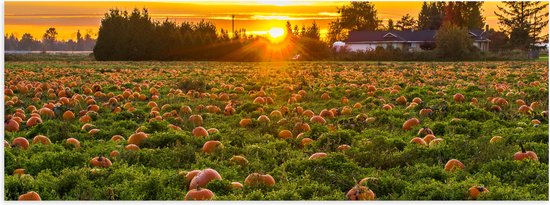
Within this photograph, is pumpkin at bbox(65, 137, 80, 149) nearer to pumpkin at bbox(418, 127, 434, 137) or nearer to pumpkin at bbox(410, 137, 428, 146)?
pumpkin at bbox(410, 137, 428, 146)

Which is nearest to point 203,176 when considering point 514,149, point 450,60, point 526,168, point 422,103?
point 526,168

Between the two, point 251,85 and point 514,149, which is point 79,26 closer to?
point 514,149

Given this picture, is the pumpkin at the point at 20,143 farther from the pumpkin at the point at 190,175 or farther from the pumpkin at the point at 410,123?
the pumpkin at the point at 410,123

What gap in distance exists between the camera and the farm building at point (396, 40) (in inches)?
731

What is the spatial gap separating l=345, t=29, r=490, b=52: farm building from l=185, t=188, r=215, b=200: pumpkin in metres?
12.6

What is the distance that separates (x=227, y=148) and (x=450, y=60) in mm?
17192

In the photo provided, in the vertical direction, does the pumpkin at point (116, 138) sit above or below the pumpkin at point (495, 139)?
below

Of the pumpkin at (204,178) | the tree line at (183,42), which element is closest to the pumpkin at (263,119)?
the pumpkin at (204,178)

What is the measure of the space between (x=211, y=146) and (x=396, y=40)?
16044mm

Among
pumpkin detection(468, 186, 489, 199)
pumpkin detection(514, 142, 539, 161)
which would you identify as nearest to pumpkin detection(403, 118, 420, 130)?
pumpkin detection(514, 142, 539, 161)

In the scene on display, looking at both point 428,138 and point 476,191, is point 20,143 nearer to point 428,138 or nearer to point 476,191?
point 428,138

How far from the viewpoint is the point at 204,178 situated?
17.4 feet

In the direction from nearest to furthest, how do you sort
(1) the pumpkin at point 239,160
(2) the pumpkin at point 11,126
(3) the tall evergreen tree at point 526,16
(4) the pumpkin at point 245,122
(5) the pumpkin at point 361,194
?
(5) the pumpkin at point 361,194 < (1) the pumpkin at point 239,160 < (2) the pumpkin at point 11,126 < (4) the pumpkin at point 245,122 < (3) the tall evergreen tree at point 526,16

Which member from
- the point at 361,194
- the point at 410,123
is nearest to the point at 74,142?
the point at 361,194
